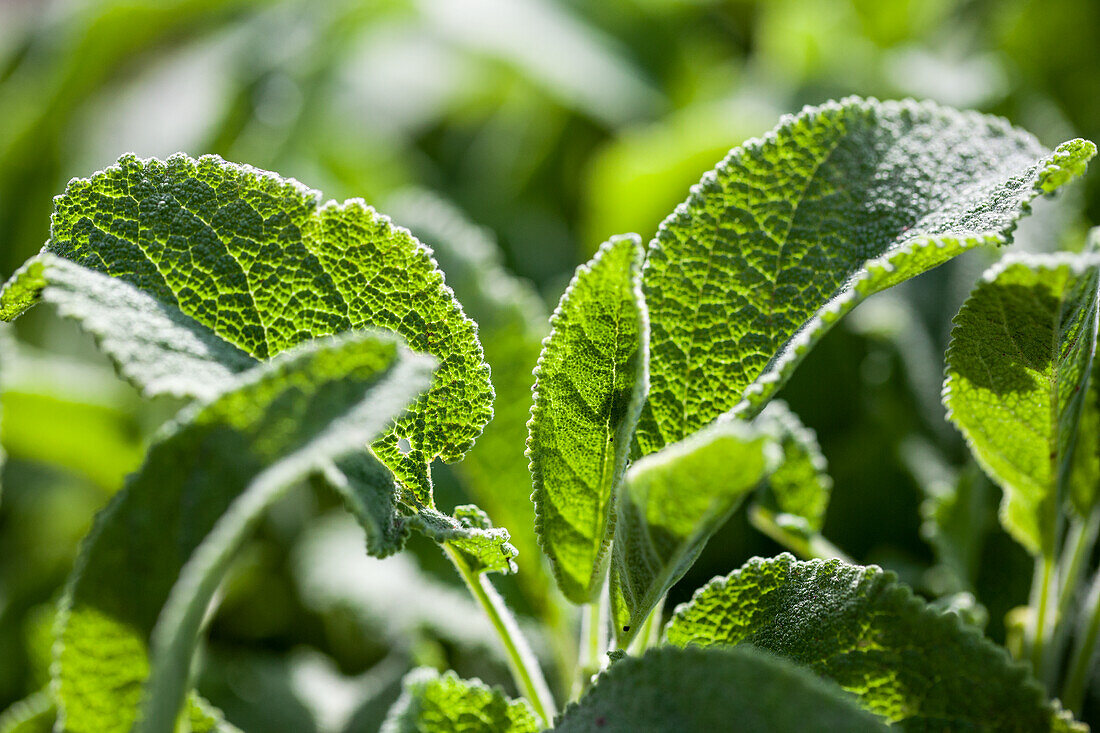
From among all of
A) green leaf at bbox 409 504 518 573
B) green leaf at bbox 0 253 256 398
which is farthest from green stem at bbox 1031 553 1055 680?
green leaf at bbox 0 253 256 398

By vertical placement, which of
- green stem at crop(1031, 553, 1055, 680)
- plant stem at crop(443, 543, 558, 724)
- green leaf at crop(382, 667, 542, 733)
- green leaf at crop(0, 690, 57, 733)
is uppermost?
green stem at crop(1031, 553, 1055, 680)

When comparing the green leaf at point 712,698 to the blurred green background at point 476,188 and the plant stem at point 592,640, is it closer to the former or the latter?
the plant stem at point 592,640

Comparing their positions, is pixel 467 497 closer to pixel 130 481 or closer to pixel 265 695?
pixel 265 695

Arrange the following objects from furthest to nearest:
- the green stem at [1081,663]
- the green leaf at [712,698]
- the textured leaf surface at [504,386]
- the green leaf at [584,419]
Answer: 1. the textured leaf surface at [504,386]
2. the green stem at [1081,663]
3. the green leaf at [584,419]
4. the green leaf at [712,698]

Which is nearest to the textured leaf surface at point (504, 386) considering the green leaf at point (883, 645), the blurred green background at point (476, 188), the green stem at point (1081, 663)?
the blurred green background at point (476, 188)

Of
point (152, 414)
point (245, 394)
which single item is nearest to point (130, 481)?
point (245, 394)

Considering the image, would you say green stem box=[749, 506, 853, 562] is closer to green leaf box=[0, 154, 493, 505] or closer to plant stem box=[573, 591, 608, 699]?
plant stem box=[573, 591, 608, 699]

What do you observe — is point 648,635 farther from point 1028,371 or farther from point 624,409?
point 1028,371
